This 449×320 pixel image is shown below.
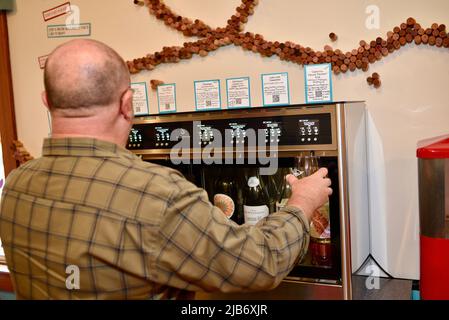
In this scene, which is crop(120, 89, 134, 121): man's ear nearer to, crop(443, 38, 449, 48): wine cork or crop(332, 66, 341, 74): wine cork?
crop(332, 66, 341, 74): wine cork

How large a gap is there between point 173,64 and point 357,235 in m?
1.05

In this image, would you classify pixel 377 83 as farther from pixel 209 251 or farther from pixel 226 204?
pixel 209 251

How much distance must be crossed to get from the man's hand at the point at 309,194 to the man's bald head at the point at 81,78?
492 millimetres

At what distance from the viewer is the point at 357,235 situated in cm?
147

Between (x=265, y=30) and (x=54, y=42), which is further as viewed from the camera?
(x=54, y=42)

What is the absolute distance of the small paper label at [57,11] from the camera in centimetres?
220

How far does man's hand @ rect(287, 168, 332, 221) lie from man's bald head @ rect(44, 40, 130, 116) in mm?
492

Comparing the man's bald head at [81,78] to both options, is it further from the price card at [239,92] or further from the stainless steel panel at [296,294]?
the price card at [239,92]

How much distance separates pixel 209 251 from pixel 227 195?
25.8 inches

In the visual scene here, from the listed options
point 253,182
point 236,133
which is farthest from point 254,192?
point 236,133

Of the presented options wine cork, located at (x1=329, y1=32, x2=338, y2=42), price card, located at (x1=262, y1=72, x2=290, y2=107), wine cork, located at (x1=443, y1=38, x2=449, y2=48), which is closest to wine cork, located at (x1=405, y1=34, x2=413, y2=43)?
wine cork, located at (x1=443, y1=38, x2=449, y2=48)

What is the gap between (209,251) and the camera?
3.07 feet
